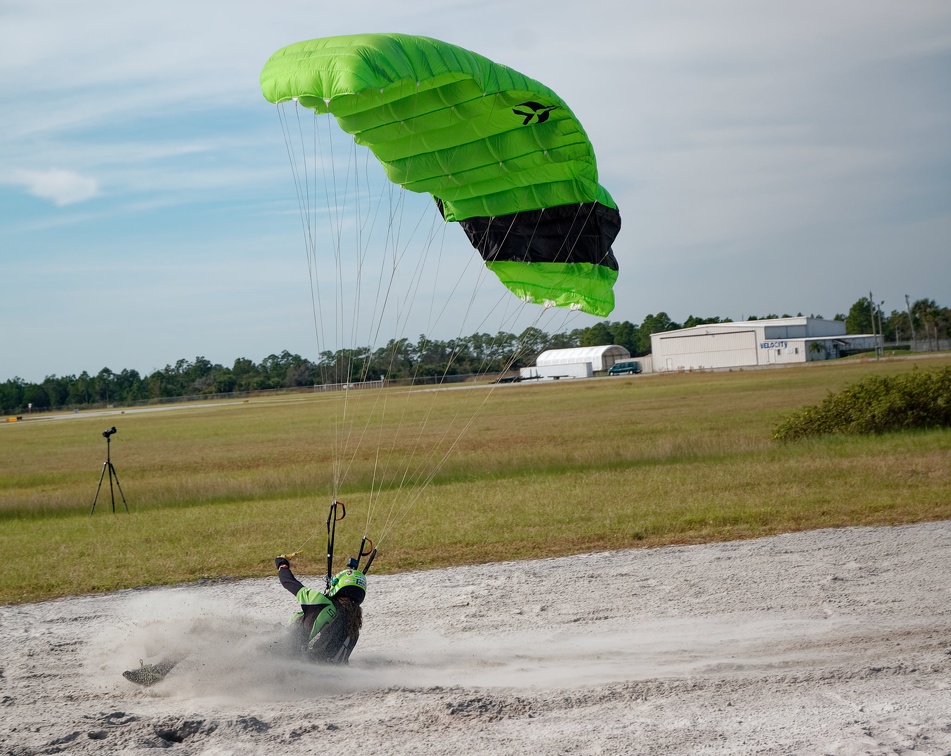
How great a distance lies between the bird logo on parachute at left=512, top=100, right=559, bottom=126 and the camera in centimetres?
769

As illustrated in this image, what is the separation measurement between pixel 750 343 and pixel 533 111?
65.3 m

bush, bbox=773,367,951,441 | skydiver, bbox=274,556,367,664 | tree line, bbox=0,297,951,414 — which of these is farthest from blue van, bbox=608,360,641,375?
skydiver, bbox=274,556,367,664

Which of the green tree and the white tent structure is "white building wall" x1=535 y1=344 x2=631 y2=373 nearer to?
the white tent structure

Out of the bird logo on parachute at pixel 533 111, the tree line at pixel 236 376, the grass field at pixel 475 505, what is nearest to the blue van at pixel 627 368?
the tree line at pixel 236 376

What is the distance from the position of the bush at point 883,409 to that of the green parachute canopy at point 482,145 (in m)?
12.6

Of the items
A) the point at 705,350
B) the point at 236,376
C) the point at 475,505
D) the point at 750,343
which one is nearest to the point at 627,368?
the point at 705,350

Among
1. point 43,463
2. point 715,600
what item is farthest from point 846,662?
point 43,463

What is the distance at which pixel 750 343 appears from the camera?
6944 cm

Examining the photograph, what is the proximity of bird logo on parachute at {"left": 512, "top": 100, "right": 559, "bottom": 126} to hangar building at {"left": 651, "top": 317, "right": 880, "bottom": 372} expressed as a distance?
62.3 meters

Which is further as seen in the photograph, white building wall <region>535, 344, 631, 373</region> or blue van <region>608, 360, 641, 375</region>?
white building wall <region>535, 344, 631, 373</region>

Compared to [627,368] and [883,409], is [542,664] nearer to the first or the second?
[883,409]

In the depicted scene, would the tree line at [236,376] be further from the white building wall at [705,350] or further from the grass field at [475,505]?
the grass field at [475,505]

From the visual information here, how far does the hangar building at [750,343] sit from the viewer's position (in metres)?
69.0

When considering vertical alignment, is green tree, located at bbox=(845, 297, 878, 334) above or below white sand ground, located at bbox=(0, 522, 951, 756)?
above
